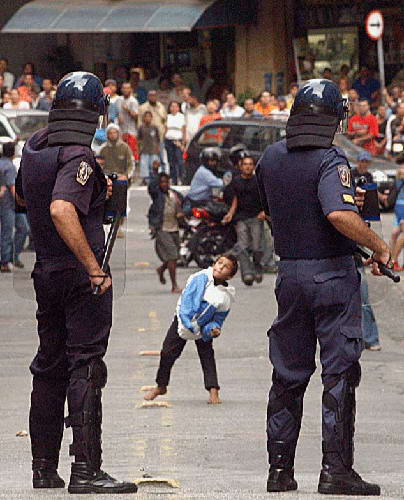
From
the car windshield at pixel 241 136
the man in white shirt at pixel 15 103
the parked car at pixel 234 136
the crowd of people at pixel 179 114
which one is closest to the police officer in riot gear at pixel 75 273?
the parked car at pixel 234 136

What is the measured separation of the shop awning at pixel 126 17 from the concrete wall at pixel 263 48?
536 mm

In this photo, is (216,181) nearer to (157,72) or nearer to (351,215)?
(351,215)

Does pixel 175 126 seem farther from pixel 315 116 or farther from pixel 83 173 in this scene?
pixel 83 173

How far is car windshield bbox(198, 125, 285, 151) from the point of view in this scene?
22723 millimetres

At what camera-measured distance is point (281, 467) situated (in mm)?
7207

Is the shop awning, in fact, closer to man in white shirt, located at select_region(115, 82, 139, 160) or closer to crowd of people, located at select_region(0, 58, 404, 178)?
crowd of people, located at select_region(0, 58, 404, 178)

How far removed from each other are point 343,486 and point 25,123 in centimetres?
1915

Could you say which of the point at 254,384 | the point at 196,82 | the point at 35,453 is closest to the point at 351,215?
the point at 35,453

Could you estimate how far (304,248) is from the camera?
7.13 meters

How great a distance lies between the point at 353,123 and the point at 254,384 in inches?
671

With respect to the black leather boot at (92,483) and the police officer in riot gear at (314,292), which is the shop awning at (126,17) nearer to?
the police officer in riot gear at (314,292)

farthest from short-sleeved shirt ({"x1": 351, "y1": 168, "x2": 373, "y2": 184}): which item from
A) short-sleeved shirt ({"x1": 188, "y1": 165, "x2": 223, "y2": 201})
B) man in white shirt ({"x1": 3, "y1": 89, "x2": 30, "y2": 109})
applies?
man in white shirt ({"x1": 3, "y1": 89, "x2": 30, "y2": 109})

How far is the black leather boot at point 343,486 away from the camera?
23.0 feet

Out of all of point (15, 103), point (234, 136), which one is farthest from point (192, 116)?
point (234, 136)
